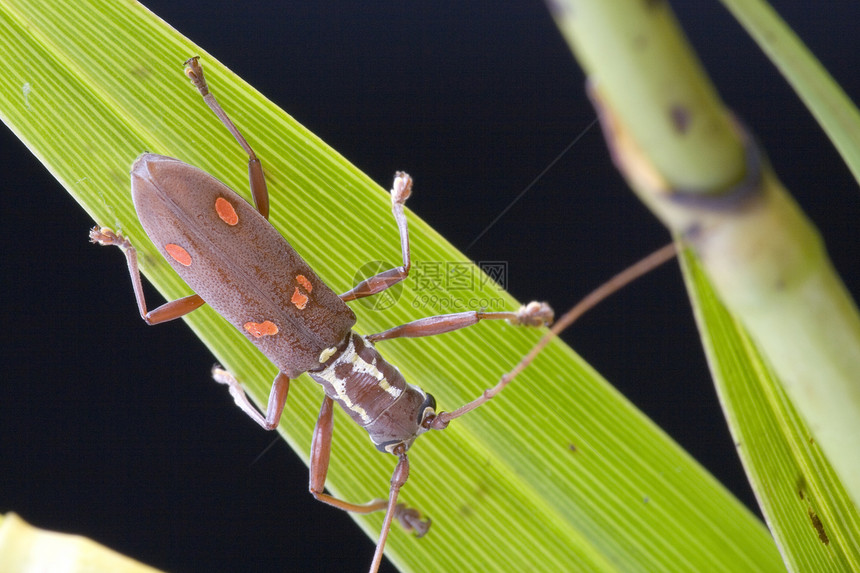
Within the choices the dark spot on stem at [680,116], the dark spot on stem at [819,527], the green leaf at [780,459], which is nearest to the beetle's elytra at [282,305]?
the green leaf at [780,459]

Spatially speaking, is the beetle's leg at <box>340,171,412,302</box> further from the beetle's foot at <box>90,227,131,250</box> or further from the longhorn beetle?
the beetle's foot at <box>90,227,131,250</box>

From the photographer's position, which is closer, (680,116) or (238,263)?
(680,116)

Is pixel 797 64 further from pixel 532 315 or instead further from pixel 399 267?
pixel 399 267

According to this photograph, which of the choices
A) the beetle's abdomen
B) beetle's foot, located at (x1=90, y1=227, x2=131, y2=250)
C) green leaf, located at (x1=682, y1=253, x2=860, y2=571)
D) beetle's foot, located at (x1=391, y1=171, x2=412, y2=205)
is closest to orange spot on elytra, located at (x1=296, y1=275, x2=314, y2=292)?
the beetle's abdomen

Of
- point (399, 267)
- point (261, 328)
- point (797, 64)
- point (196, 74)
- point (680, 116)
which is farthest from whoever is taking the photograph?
point (261, 328)

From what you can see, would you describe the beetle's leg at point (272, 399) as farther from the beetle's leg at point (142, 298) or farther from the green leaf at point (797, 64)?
the green leaf at point (797, 64)

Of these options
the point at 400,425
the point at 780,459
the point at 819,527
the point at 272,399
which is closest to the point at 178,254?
the point at 272,399

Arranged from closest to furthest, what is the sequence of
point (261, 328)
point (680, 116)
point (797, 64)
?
point (680, 116) < point (797, 64) < point (261, 328)
